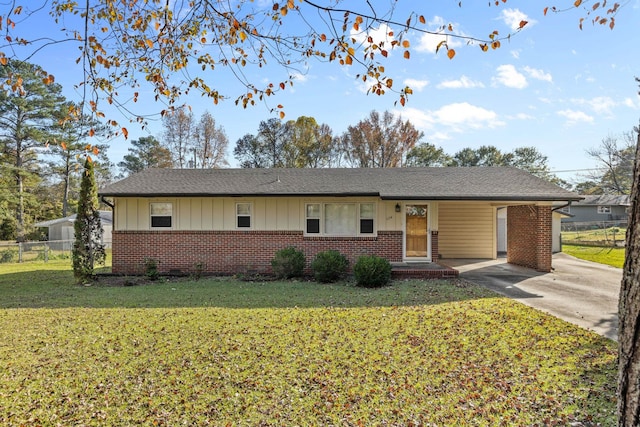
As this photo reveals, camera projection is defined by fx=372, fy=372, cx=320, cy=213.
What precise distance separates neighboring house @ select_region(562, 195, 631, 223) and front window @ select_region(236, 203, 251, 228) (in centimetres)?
4169

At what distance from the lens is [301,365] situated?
4.56 meters

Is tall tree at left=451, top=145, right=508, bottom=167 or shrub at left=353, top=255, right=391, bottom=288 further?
tall tree at left=451, top=145, right=508, bottom=167

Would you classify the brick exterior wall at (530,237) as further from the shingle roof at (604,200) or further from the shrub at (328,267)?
the shingle roof at (604,200)

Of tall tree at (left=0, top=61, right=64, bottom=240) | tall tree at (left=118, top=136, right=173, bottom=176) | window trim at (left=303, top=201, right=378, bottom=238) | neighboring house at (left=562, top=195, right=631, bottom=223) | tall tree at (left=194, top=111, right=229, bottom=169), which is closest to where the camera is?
window trim at (left=303, top=201, right=378, bottom=238)

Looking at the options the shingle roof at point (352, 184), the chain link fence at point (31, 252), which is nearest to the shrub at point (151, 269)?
the shingle roof at point (352, 184)

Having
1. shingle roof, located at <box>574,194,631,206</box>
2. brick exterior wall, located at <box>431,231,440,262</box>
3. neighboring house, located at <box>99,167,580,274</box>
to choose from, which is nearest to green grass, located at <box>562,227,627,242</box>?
neighboring house, located at <box>99,167,580,274</box>

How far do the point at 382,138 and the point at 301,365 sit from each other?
31303mm

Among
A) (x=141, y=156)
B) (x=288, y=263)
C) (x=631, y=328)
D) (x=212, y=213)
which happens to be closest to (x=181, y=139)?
(x=141, y=156)

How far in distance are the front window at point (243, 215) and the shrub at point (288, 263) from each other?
1.71 meters

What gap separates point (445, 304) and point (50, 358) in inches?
270

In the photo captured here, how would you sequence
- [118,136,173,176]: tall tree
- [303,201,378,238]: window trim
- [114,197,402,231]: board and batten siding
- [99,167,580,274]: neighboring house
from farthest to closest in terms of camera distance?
[118,136,173,176]: tall tree < [114,197,402,231]: board and batten siding < [303,201,378,238]: window trim < [99,167,580,274]: neighboring house

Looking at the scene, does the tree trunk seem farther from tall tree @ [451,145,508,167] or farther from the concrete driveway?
tall tree @ [451,145,508,167]

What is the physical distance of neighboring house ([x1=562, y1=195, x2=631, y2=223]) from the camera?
42.6m

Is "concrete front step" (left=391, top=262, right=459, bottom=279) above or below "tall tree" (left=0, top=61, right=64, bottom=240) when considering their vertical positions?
below
